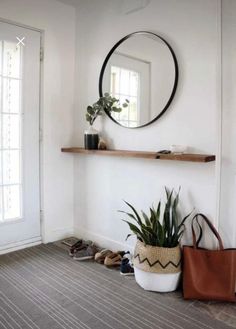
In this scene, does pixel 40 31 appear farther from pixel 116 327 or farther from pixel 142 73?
pixel 116 327

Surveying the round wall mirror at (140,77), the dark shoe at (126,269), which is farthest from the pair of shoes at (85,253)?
the round wall mirror at (140,77)

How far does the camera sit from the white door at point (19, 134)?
268 cm

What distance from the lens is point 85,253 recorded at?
106 inches

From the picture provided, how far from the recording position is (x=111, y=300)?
201 cm

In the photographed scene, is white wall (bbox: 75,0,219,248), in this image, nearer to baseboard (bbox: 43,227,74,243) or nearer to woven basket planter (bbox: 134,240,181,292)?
baseboard (bbox: 43,227,74,243)

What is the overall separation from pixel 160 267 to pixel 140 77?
1.52m

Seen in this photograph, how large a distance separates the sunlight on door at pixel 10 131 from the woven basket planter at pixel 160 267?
1.37 metres

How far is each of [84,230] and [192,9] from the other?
7.35 ft

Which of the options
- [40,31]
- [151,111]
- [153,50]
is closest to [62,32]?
[40,31]


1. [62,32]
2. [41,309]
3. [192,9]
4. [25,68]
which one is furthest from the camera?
[62,32]

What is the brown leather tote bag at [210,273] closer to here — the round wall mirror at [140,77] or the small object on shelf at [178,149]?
the small object on shelf at [178,149]

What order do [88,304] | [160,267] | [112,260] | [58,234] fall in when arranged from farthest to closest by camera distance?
1. [58,234]
2. [112,260]
3. [160,267]
4. [88,304]

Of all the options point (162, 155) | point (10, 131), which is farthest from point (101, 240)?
point (10, 131)

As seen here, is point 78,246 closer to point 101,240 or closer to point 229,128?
point 101,240
